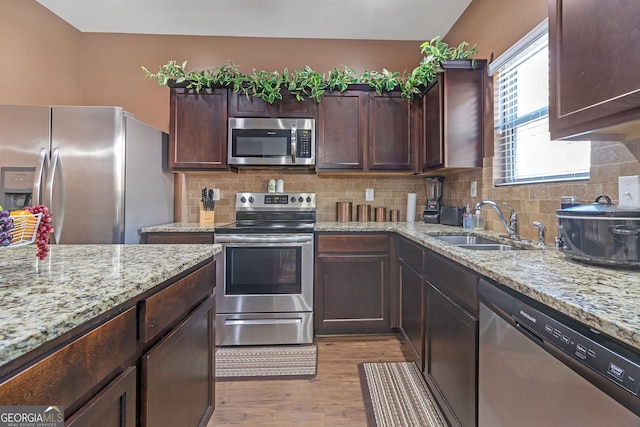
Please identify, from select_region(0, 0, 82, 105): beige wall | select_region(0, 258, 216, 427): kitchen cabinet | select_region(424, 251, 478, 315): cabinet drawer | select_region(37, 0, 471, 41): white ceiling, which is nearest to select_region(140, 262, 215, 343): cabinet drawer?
select_region(0, 258, 216, 427): kitchen cabinet

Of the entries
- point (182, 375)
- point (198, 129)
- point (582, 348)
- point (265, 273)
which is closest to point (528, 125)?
point (582, 348)

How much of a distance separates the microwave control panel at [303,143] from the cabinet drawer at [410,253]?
1.09m

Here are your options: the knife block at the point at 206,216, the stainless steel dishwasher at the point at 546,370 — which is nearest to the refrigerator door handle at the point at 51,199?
the knife block at the point at 206,216

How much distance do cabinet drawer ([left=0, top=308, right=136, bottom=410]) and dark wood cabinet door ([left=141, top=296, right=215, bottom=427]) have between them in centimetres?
13

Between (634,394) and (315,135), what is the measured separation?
2.44 metres

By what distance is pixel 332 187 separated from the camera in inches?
120

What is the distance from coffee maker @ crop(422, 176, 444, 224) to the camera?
2.71 m

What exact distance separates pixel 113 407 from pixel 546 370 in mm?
1095

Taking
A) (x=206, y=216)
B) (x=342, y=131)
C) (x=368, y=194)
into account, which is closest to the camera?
(x=342, y=131)

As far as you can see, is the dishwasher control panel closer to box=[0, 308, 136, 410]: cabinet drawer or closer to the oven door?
box=[0, 308, 136, 410]: cabinet drawer

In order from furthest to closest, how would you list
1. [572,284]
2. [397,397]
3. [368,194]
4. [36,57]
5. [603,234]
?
[368,194] → [36,57] → [397,397] → [603,234] → [572,284]

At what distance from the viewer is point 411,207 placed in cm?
292

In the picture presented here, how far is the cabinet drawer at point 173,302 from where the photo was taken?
2.72ft

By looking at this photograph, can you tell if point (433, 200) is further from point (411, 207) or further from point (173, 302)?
point (173, 302)
